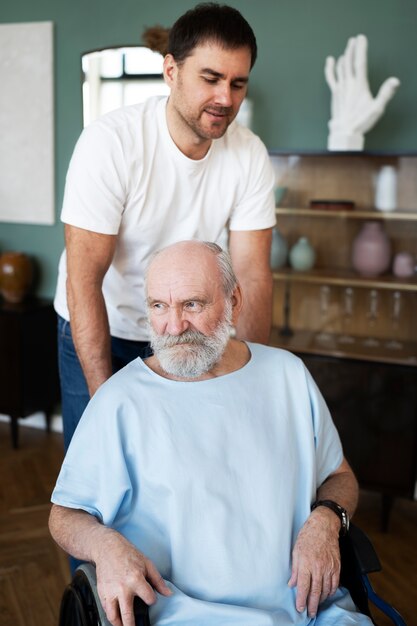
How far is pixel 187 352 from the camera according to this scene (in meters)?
1.47

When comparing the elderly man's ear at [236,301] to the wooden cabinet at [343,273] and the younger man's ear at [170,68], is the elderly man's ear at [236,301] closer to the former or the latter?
the younger man's ear at [170,68]

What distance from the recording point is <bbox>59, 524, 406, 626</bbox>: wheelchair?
1.25 metres

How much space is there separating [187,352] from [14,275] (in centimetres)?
261

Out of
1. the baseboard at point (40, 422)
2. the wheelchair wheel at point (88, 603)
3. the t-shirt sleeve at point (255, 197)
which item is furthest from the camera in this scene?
the baseboard at point (40, 422)

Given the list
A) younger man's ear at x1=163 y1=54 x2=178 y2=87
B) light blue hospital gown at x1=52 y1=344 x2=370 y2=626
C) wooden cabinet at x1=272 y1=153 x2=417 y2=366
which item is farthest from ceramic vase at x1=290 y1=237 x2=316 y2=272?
light blue hospital gown at x1=52 y1=344 x2=370 y2=626

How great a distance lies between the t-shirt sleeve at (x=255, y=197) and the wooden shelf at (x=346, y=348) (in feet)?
4.45

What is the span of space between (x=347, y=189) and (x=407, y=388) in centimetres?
96

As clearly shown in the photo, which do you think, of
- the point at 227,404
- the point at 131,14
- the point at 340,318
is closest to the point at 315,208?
the point at 340,318

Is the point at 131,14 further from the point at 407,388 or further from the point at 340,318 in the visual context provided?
the point at 407,388

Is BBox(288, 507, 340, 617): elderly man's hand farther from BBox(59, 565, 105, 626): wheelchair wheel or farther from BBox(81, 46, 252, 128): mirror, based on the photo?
BBox(81, 46, 252, 128): mirror

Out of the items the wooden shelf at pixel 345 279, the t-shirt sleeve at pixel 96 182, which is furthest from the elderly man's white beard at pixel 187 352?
the wooden shelf at pixel 345 279

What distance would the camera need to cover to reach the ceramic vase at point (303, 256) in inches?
131

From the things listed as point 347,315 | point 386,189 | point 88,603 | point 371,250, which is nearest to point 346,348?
point 347,315

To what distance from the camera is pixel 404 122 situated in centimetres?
324
